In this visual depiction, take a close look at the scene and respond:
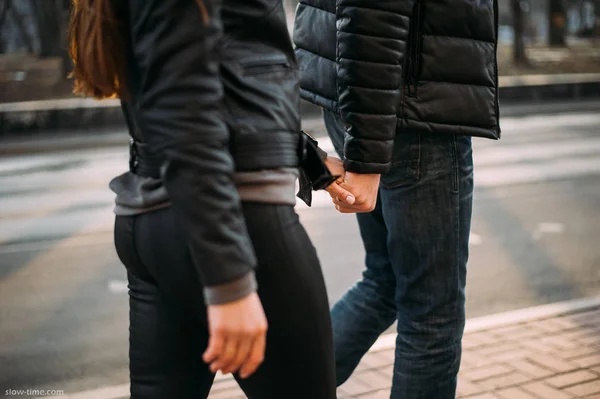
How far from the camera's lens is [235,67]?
1.64 meters

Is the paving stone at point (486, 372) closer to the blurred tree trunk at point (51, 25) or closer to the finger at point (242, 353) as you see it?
the finger at point (242, 353)

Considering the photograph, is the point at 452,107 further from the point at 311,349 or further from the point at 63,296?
the point at 63,296

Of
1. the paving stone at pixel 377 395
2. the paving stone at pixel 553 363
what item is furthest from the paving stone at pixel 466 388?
the paving stone at pixel 553 363

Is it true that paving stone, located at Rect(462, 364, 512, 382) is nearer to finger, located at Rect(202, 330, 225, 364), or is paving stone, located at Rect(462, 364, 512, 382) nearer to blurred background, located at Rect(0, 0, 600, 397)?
blurred background, located at Rect(0, 0, 600, 397)

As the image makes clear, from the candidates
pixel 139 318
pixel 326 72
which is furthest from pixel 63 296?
pixel 139 318

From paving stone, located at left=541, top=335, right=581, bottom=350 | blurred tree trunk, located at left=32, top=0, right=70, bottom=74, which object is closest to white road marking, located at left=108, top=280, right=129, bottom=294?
paving stone, located at left=541, top=335, right=581, bottom=350

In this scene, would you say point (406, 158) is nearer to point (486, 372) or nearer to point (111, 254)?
point (486, 372)

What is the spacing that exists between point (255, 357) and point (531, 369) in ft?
8.29

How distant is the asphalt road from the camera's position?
15.1 ft

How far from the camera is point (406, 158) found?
8.16 ft

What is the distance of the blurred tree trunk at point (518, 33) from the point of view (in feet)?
80.0

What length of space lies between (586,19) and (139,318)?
3323 cm

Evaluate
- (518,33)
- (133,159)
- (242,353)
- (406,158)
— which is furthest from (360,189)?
(518,33)

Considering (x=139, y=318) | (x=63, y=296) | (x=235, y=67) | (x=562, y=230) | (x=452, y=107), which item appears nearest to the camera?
(x=235, y=67)
